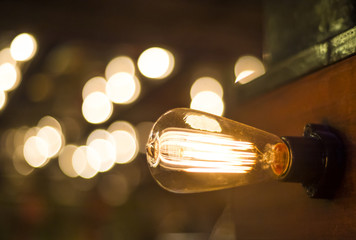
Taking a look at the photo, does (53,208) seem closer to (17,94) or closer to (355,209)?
(17,94)

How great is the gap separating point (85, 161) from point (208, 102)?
8.66 meters

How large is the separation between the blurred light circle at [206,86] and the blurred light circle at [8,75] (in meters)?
2.36

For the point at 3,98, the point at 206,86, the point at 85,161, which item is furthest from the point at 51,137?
the point at 206,86

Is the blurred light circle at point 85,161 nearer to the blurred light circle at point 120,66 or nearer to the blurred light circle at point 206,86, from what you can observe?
the blurred light circle at point 206,86

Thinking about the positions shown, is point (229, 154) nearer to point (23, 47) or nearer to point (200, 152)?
point (200, 152)

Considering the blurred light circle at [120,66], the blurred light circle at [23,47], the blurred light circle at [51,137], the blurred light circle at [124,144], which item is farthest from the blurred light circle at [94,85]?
the blurred light circle at [51,137]

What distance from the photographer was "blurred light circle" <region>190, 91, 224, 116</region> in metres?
5.91

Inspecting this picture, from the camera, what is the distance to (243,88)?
1.21m

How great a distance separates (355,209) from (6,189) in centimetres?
774

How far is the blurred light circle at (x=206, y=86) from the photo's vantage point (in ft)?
18.3

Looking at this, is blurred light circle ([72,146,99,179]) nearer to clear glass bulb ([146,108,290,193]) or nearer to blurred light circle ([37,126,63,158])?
blurred light circle ([37,126,63,158])

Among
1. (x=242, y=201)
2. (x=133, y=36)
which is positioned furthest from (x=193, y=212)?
(x=242, y=201)

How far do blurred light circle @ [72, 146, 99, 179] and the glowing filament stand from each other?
1101 cm

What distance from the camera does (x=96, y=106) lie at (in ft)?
20.7
